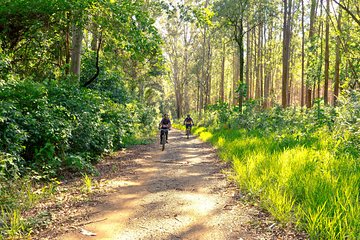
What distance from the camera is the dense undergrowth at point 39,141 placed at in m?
4.80

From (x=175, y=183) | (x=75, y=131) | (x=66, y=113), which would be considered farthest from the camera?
(x=75, y=131)

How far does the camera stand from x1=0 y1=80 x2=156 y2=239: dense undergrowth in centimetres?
480

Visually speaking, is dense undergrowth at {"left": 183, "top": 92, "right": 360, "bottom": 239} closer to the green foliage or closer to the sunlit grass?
the sunlit grass

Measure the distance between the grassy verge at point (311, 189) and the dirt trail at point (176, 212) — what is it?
1.09 feet

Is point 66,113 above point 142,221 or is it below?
above

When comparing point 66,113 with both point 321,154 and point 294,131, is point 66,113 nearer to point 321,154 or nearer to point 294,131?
point 321,154

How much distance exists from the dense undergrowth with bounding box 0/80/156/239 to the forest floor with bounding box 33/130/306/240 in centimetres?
42

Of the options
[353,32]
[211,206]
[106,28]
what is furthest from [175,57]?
[211,206]

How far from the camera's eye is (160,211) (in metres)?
4.80

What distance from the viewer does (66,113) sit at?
7.42m

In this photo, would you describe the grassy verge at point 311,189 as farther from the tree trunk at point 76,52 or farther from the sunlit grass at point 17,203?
the tree trunk at point 76,52

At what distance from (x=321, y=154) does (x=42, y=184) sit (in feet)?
21.2

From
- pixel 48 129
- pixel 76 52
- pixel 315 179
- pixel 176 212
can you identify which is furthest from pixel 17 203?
pixel 76 52

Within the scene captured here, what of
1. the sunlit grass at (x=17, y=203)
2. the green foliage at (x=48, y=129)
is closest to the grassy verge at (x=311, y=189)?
the sunlit grass at (x=17, y=203)
